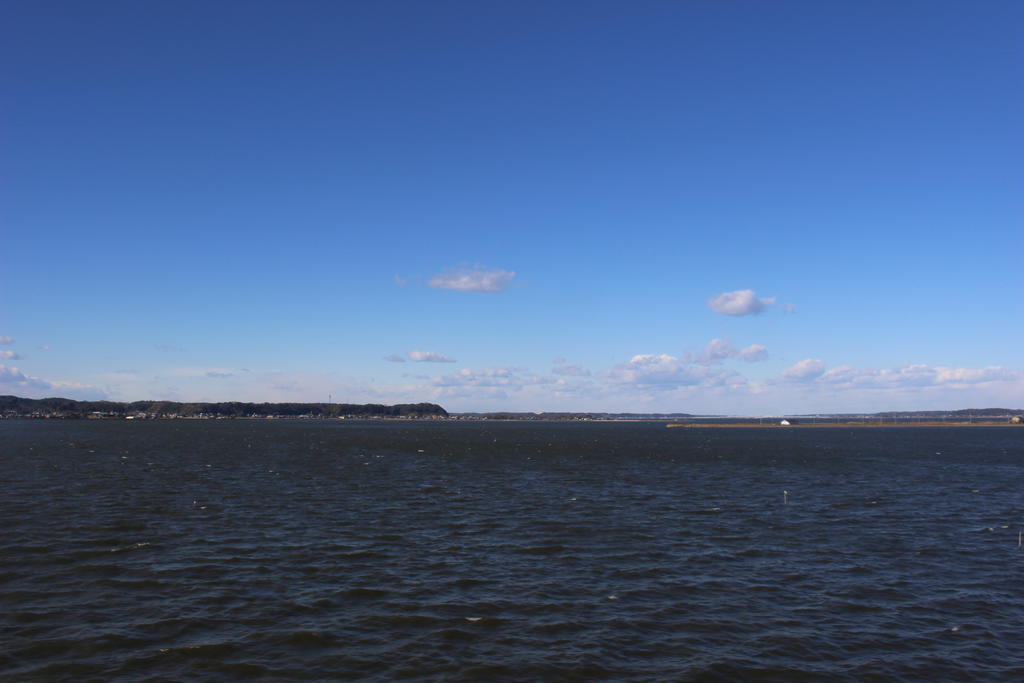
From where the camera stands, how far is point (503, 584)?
27.2 meters

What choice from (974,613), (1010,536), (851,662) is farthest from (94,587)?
(1010,536)

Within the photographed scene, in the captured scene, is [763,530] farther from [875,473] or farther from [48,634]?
[875,473]

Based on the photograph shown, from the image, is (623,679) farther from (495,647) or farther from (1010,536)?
(1010,536)

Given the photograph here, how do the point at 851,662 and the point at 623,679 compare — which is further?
the point at 851,662

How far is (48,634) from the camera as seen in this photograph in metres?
20.7

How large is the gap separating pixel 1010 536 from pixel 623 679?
33523 mm

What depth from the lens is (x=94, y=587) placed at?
25.8m

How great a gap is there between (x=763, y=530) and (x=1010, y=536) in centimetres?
1447

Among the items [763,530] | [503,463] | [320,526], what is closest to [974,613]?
[763,530]

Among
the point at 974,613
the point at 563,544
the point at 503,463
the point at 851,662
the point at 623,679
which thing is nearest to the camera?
the point at 623,679

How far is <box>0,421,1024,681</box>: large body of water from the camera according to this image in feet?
63.9

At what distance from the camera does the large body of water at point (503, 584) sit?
19.5m

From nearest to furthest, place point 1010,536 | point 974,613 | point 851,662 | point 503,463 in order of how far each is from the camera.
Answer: point 851,662 → point 974,613 → point 1010,536 → point 503,463

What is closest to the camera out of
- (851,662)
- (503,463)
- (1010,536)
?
(851,662)
